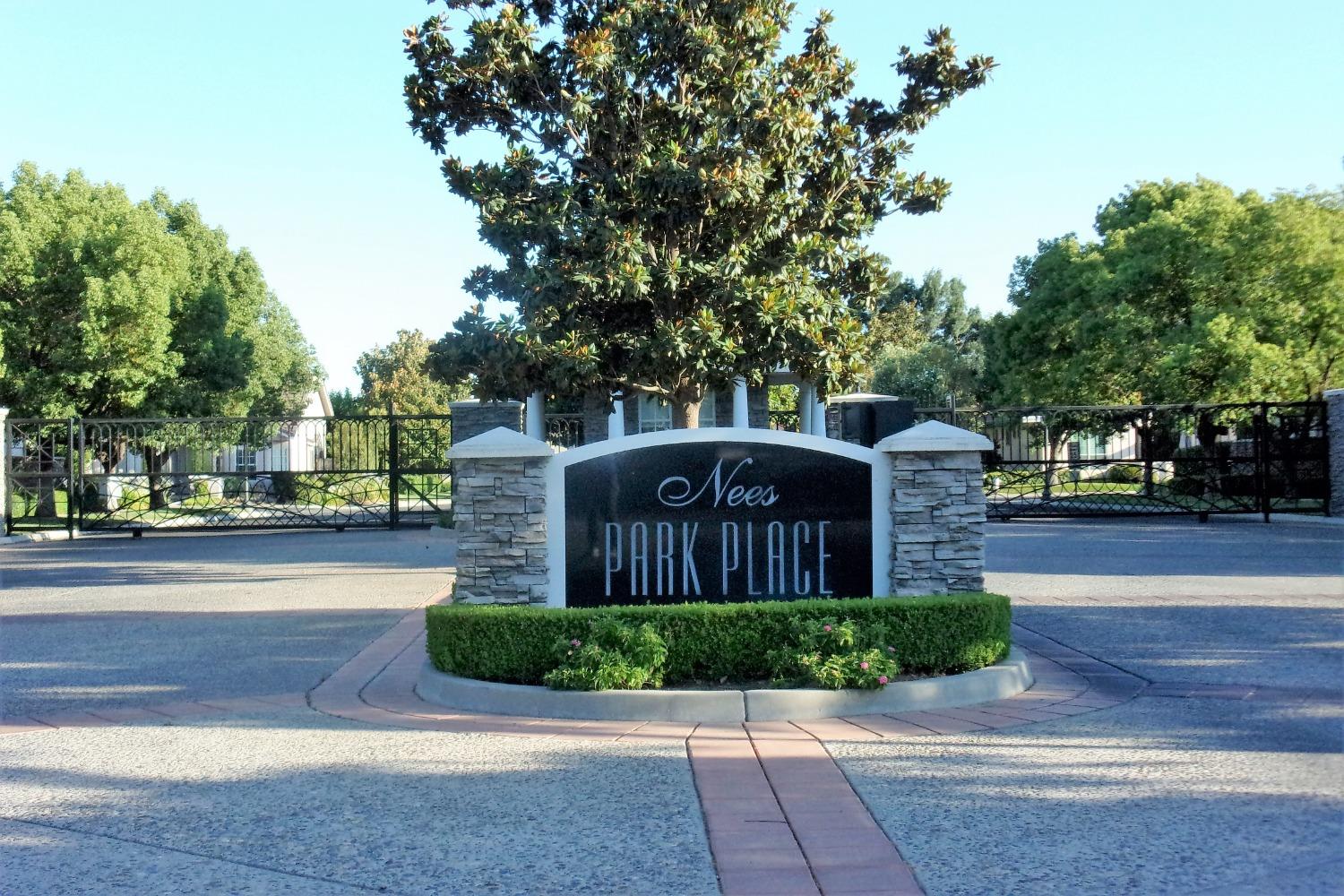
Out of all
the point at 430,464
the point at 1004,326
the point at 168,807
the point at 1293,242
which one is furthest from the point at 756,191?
the point at 1004,326

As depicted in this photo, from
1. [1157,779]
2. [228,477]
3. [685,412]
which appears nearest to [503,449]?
[1157,779]

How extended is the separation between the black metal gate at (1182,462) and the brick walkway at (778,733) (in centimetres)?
1351

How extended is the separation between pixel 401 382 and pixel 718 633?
153ft

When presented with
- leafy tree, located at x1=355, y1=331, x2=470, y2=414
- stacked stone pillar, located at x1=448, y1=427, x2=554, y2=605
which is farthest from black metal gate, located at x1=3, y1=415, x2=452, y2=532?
leafy tree, located at x1=355, y1=331, x2=470, y2=414

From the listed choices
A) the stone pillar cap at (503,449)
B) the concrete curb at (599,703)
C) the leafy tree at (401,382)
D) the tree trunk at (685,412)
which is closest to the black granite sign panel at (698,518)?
the stone pillar cap at (503,449)

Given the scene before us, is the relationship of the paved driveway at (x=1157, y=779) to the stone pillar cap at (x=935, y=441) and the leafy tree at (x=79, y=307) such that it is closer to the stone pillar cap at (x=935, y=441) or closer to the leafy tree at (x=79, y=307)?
the stone pillar cap at (x=935, y=441)

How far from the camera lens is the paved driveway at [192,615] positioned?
8680mm

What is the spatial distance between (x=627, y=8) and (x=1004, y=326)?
23919 mm

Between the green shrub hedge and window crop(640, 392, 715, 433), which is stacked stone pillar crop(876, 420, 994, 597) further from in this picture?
window crop(640, 392, 715, 433)

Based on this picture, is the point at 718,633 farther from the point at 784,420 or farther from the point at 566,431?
the point at 784,420

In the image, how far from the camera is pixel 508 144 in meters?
12.2

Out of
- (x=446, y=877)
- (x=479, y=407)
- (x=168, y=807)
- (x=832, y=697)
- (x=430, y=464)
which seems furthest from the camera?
(x=430, y=464)

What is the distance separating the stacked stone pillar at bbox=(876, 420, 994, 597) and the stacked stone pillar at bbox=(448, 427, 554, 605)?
8.16 feet

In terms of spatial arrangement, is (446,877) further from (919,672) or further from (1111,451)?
(1111,451)
